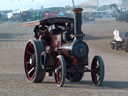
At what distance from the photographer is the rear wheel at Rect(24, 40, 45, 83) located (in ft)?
38.2

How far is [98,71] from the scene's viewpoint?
11.1m

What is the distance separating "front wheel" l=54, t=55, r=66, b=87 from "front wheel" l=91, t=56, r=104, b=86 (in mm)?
971

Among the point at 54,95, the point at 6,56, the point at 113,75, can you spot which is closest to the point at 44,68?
the point at 54,95

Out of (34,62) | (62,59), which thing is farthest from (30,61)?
(62,59)

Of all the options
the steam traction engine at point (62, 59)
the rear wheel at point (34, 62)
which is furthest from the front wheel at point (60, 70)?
the rear wheel at point (34, 62)

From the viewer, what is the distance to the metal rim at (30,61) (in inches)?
478

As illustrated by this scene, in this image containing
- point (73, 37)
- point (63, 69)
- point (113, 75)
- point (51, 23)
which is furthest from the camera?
point (113, 75)

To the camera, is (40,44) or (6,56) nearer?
(40,44)

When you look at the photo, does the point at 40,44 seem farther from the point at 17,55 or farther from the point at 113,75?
the point at 17,55

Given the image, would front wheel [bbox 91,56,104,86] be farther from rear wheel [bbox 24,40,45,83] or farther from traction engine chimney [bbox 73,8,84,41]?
rear wheel [bbox 24,40,45,83]

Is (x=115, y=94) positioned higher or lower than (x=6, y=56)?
higher

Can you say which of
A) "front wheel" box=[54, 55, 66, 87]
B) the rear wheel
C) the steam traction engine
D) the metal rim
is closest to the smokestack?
the steam traction engine

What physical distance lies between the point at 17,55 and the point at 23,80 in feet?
31.3

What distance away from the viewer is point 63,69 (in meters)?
10.5
